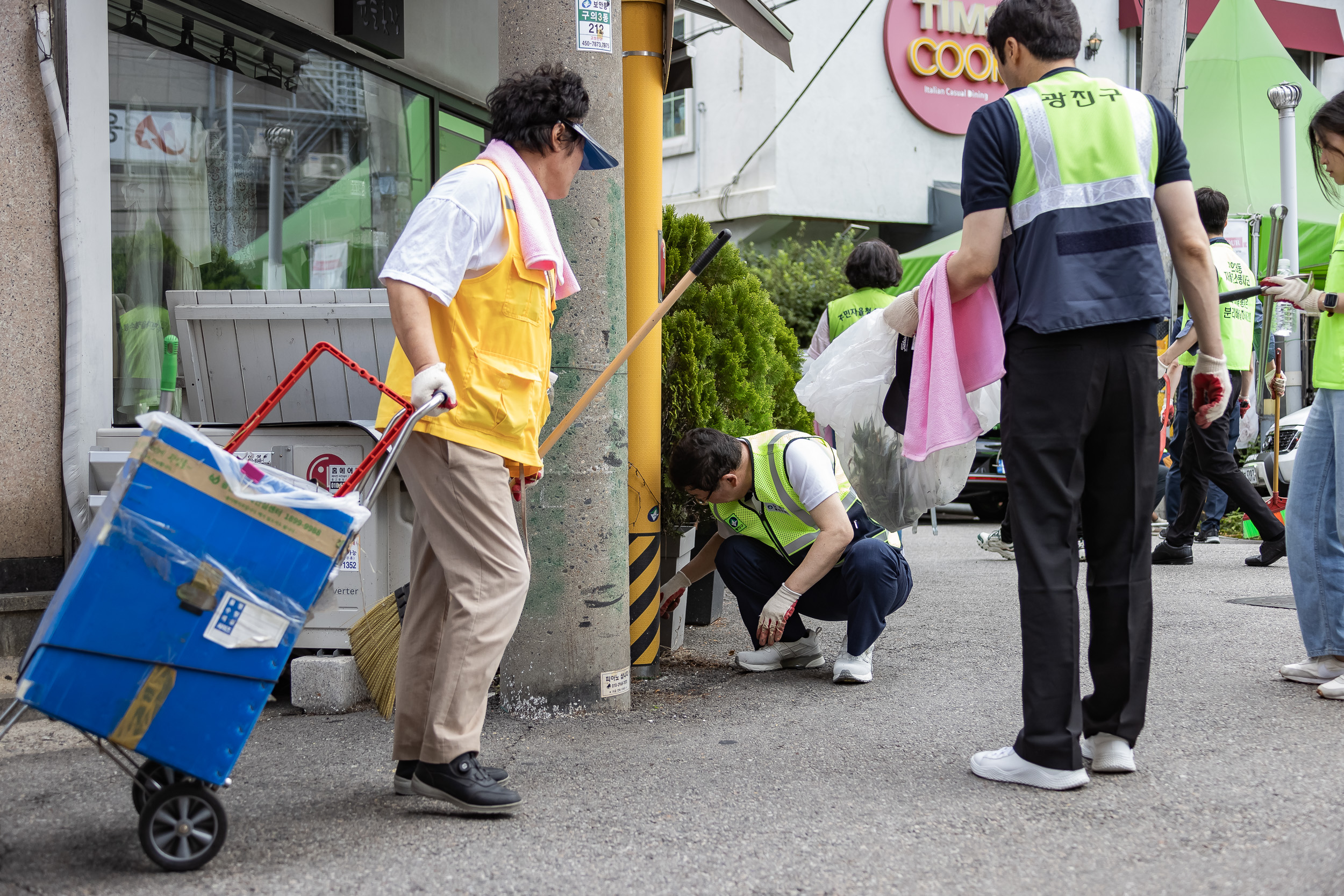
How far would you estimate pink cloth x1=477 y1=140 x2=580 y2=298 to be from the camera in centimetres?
286

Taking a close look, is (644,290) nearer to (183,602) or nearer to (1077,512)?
(1077,512)

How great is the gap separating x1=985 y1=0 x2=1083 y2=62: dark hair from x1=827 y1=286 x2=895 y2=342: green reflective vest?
9.90 ft

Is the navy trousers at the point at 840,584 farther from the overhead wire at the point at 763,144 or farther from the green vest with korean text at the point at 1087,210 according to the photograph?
the overhead wire at the point at 763,144

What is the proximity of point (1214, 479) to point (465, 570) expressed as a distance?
5.59m

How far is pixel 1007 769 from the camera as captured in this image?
297 cm

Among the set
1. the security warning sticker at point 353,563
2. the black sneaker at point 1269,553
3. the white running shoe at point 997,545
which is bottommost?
the white running shoe at point 997,545

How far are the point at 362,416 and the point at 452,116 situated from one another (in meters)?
3.85

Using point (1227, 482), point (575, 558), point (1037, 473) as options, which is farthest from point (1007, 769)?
point (1227, 482)

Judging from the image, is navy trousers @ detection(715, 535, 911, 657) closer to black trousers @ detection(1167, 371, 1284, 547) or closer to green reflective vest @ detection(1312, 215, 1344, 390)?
green reflective vest @ detection(1312, 215, 1344, 390)

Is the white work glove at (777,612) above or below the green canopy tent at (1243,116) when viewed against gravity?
below

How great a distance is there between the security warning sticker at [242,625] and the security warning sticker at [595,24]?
2275mm

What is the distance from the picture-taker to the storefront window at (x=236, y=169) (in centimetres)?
505

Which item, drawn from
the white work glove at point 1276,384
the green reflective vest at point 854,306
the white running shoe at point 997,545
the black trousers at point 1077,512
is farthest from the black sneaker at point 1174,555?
the black trousers at point 1077,512

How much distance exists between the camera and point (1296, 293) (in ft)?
13.4
